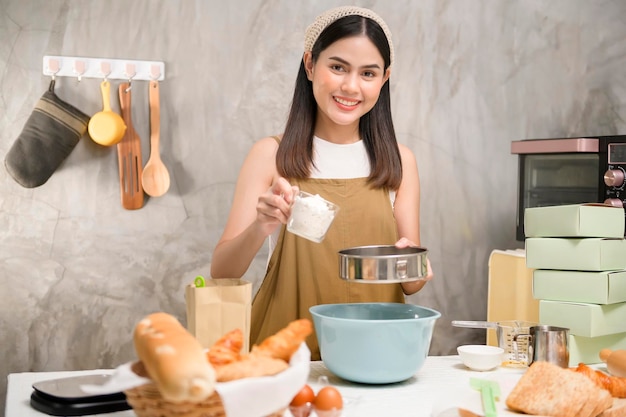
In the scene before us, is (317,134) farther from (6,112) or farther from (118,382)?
(6,112)

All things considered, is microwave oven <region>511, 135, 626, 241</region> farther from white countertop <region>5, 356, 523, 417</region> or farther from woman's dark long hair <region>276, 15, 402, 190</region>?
white countertop <region>5, 356, 523, 417</region>

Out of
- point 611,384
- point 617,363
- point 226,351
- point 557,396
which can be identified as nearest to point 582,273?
point 617,363

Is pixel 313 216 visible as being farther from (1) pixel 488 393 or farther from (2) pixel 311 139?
(2) pixel 311 139

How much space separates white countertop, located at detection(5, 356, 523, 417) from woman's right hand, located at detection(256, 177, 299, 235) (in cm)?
33

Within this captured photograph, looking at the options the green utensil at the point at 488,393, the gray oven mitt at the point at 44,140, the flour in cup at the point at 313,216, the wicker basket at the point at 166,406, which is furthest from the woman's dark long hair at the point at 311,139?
the gray oven mitt at the point at 44,140

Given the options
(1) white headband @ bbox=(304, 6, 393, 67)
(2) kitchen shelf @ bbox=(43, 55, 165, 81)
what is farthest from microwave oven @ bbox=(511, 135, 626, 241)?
(2) kitchen shelf @ bbox=(43, 55, 165, 81)

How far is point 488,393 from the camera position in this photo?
1.31 m

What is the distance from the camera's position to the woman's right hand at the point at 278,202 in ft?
5.06

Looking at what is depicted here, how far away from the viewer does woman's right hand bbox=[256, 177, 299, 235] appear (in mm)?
1543

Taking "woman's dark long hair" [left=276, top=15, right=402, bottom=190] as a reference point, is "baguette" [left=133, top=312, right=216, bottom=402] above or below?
below

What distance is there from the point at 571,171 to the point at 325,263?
1356mm

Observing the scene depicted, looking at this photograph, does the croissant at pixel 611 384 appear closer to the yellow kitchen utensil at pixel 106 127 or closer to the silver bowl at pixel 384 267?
the silver bowl at pixel 384 267

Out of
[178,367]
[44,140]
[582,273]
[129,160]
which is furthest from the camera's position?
[129,160]

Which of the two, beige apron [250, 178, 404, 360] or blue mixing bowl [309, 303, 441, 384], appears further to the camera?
beige apron [250, 178, 404, 360]
